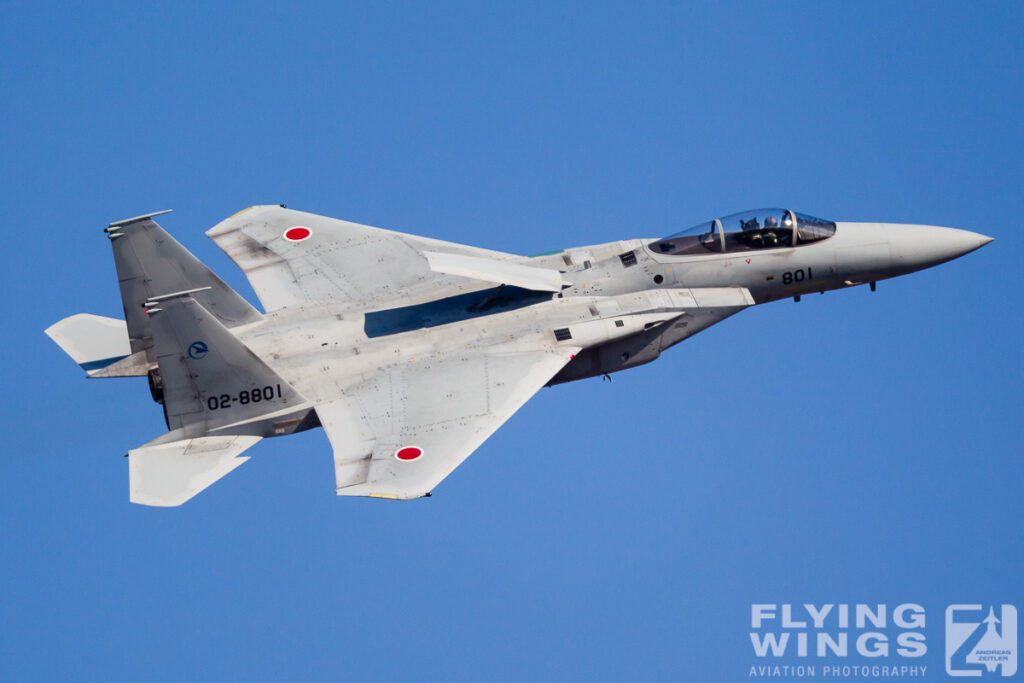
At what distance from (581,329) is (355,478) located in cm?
511

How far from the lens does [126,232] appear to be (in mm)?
26984

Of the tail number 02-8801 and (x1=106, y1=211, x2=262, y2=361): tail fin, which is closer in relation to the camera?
the tail number 02-8801

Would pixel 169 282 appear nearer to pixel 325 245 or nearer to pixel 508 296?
pixel 325 245

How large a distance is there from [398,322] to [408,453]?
314cm

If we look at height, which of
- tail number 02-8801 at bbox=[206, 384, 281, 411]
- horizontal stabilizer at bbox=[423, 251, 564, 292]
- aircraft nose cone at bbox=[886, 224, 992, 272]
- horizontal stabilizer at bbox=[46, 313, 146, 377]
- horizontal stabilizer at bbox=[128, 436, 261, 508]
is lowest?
horizontal stabilizer at bbox=[128, 436, 261, 508]

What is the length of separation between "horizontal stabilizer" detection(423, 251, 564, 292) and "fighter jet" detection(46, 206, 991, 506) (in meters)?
0.04

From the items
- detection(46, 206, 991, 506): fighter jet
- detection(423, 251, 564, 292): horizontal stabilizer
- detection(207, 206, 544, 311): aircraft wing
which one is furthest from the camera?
detection(207, 206, 544, 311): aircraft wing

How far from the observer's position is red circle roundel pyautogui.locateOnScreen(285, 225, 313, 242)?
30.8m

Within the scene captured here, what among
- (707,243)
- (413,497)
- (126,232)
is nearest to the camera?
(413,497)

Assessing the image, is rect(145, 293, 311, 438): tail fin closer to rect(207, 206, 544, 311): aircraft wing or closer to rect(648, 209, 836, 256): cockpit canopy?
rect(207, 206, 544, 311): aircraft wing

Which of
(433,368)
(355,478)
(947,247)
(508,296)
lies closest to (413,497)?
(355,478)

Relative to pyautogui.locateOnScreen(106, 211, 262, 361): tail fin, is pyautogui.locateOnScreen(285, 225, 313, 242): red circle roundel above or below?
above

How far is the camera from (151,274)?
27312 millimetres

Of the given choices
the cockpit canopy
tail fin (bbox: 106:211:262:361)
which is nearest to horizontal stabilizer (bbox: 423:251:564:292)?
the cockpit canopy
